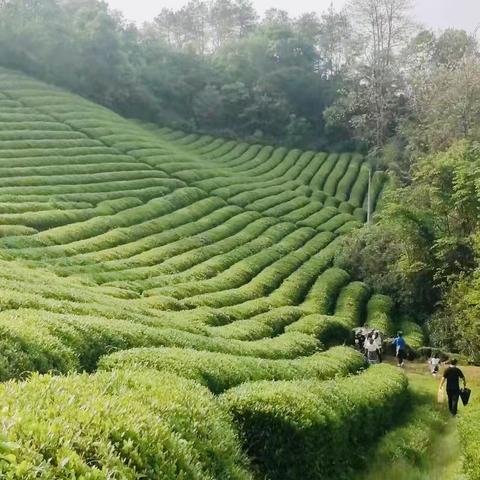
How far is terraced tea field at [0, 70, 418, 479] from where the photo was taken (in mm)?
9375

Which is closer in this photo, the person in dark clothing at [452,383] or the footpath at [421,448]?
the footpath at [421,448]

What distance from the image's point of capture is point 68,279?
1361 inches

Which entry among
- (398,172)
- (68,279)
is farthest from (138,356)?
(398,172)

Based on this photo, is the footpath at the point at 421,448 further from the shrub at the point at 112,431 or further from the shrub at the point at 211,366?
the shrub at the point at 112,431

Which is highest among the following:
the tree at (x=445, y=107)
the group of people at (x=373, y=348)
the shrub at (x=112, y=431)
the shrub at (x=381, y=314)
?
the tree at (x=445, y=107)

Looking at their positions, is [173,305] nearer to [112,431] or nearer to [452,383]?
[452,383]

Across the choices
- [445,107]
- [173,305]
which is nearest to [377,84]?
[445,107]

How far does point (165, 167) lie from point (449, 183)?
34075 millimetres

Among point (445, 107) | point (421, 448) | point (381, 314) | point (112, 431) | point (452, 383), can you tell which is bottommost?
point (381, 314)

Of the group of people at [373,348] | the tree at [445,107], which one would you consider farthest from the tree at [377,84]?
the group of people at [373,348]

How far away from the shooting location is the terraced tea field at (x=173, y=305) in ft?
30.8

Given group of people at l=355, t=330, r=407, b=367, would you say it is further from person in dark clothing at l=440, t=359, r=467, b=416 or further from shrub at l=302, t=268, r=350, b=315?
person in dark clothing at l=440, t=359, r=467, b=416

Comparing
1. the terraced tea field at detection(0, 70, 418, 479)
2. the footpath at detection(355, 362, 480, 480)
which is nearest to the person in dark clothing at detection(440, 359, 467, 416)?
the footpath at detection(355, 362, 480, 480)

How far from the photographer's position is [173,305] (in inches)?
1430
